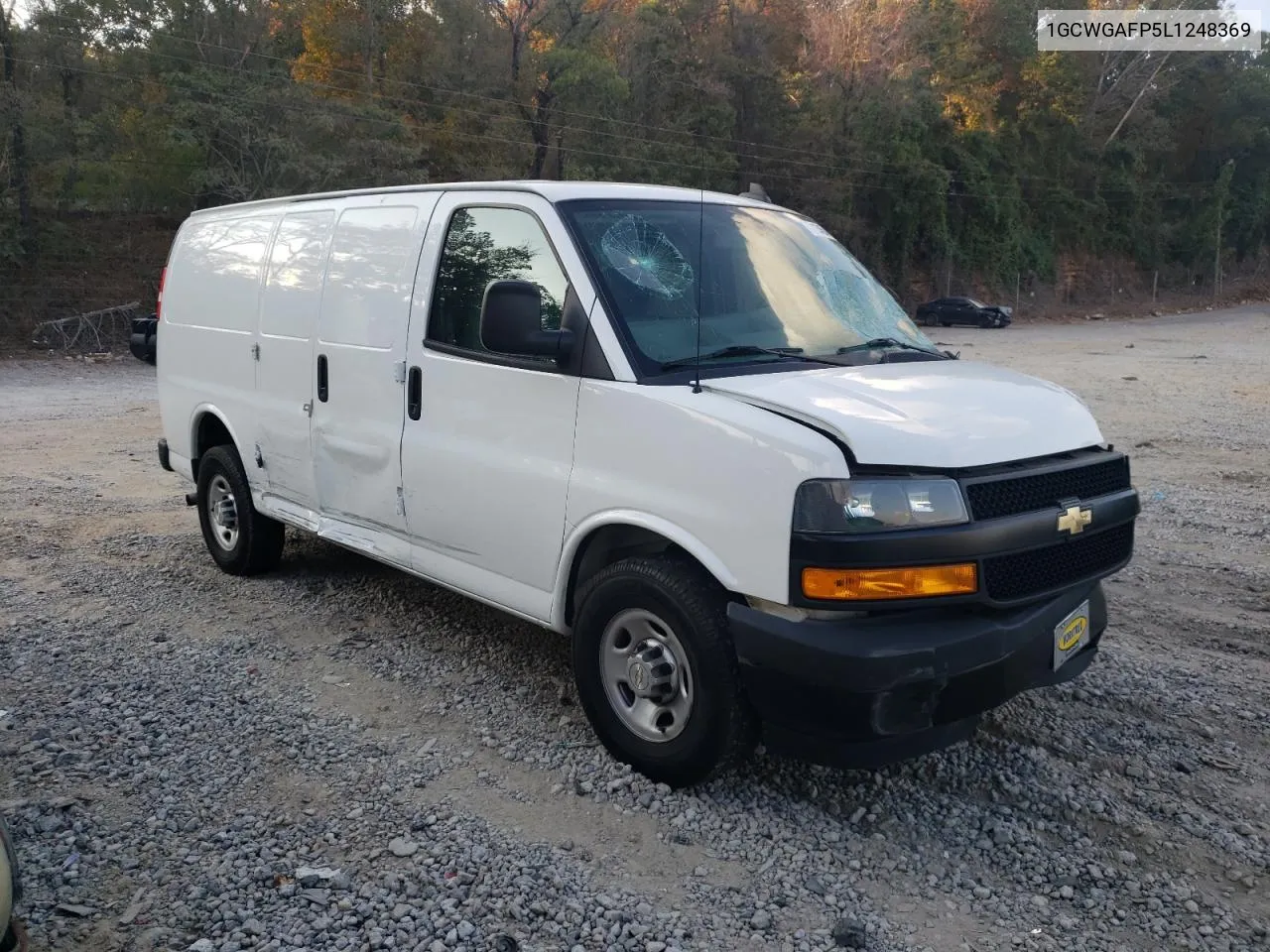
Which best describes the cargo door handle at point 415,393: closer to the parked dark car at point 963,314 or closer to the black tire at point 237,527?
the black tire at point 237,527

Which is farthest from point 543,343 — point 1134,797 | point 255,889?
point 1134,797

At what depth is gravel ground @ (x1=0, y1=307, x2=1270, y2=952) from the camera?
3.22 metres

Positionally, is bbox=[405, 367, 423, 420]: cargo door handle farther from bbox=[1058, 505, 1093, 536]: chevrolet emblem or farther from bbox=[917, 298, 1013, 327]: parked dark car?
bbox=[917, 298, 1013, 327]: parked dark car

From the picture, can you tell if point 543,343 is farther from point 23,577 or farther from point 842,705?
point 23,577

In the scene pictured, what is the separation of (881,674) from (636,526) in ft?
3.42

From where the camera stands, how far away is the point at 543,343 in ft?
13.2

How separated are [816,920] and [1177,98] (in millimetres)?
77326

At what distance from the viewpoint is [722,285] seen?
4.43m

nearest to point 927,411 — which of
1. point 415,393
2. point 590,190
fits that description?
point 590,190

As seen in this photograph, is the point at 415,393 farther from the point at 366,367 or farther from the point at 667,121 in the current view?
the point at 667,121

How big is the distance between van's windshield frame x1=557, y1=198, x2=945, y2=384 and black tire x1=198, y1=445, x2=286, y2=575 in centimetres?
302

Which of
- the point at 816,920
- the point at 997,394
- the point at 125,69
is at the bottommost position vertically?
the point at 816,920

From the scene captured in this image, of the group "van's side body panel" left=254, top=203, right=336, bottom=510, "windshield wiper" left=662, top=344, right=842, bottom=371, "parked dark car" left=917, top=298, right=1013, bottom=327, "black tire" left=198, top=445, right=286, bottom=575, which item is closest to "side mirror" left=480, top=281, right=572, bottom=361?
"windshield wiper" left=662, top=344, right=842, bottom=371

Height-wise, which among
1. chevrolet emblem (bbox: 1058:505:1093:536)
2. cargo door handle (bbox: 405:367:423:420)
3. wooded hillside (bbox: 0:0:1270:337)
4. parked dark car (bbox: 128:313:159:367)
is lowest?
chevrolet emblem (bbox: 1058:505:1093:536)
